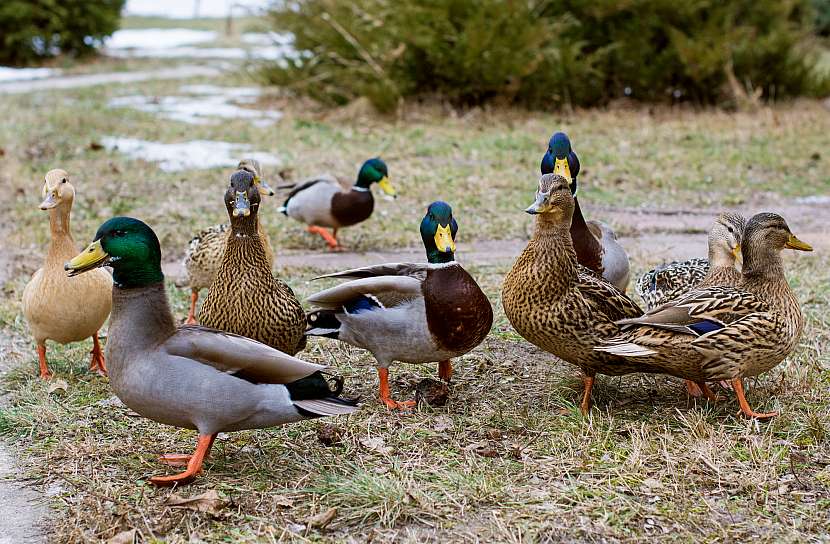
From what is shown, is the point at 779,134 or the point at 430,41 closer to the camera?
the point at 779,134

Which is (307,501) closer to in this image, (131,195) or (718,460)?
(718,460)

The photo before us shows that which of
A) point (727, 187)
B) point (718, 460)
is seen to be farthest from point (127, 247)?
point (727, 187)

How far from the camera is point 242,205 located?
12.5 ft

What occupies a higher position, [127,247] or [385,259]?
[127,247]

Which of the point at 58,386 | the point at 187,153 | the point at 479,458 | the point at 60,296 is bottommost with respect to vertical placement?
the point at 58,386

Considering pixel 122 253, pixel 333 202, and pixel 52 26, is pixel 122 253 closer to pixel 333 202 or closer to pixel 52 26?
pixel 333 202

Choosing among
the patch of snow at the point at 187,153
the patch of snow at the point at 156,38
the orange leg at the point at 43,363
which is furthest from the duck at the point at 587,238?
the patch of snow at the point at 156,38

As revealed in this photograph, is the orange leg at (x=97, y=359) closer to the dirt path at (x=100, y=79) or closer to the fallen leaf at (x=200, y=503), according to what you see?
the fallen leaf at (x=200, y=503)

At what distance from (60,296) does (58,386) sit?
39cm

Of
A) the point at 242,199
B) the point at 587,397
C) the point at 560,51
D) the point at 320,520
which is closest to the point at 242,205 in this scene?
the point at 242,199

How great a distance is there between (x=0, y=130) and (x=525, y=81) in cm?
651

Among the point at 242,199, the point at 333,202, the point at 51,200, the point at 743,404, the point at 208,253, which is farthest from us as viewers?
the point at 333,202

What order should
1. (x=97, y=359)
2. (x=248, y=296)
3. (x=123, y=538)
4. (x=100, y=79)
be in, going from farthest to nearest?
(x=100, y=79) → (x=97, y=359) → (x=248, y=296) → (x=123, y=538)

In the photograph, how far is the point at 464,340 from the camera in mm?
3736
